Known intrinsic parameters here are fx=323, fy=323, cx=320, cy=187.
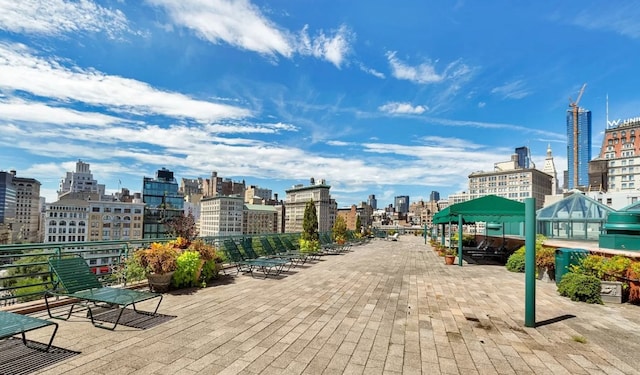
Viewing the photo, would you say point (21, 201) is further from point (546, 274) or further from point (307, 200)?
point (546, 274)

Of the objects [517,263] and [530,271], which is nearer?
[530,271]

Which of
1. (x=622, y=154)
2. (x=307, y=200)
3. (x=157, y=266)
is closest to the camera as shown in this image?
(x=157, y=266)

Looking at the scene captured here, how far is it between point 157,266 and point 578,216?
2115 centimetres

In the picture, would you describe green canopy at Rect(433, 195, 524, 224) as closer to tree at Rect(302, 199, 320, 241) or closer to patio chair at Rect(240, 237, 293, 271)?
tree at Rect(302, 199, 320, 241)

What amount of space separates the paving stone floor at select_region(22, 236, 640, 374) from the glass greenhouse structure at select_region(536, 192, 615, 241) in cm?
1351

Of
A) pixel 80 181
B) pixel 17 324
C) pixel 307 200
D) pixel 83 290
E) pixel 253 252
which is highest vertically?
pixel 80 181

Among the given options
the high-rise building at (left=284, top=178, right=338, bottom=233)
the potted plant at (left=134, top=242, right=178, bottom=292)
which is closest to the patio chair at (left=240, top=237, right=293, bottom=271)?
the potted plant at (left=134, top=242, right=178, bottom=292)

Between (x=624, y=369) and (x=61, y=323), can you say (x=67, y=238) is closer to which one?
(x=61, y=323)

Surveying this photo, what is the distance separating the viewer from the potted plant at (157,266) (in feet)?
23.4

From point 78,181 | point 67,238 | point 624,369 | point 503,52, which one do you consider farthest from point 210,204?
point 624,369

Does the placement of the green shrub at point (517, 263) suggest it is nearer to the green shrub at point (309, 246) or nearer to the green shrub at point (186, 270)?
the green shrub at point (309, 246)

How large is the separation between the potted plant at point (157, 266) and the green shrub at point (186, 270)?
0.56 ft

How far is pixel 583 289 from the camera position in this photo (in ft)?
24.2

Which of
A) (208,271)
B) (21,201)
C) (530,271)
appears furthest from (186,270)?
(21,201)
